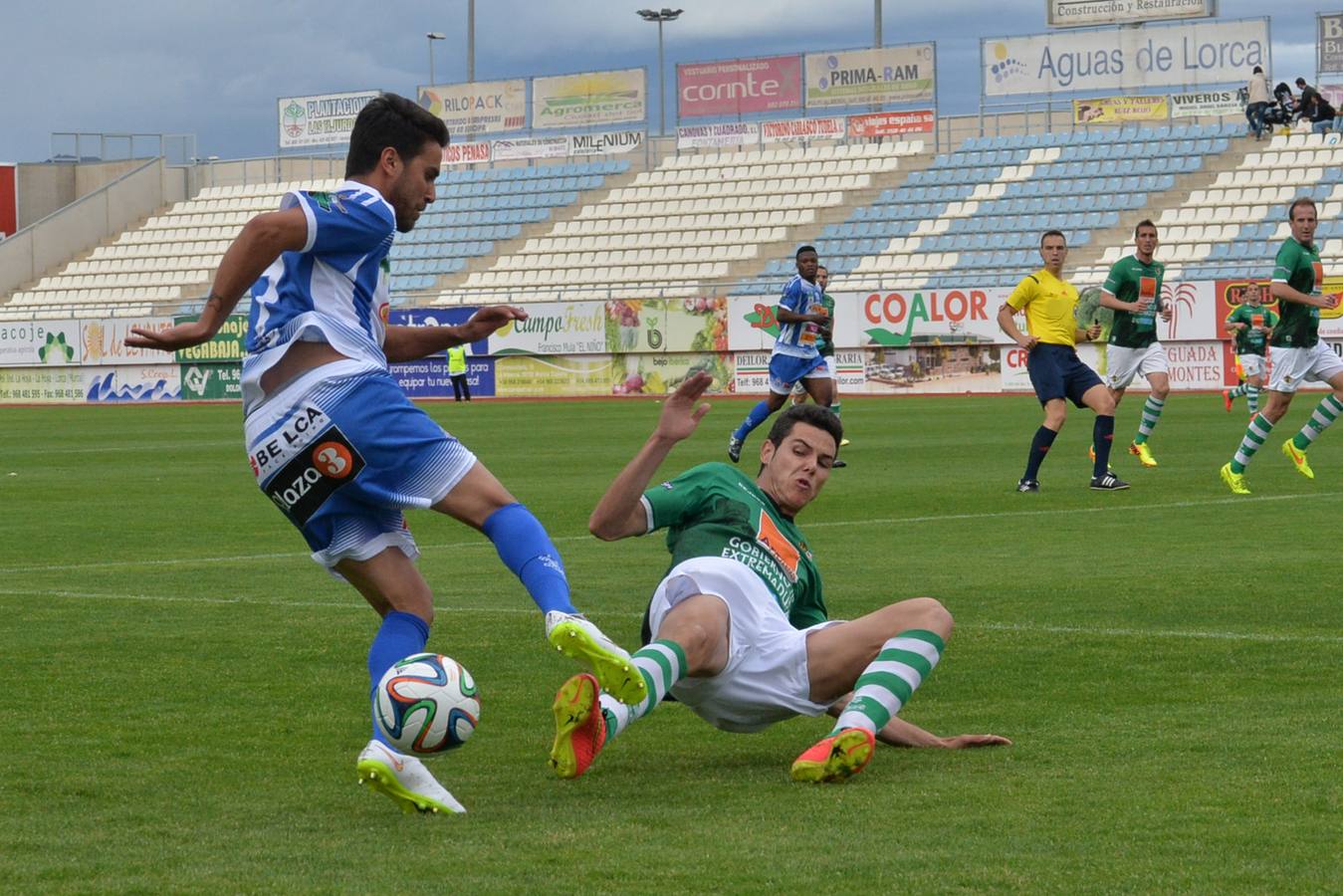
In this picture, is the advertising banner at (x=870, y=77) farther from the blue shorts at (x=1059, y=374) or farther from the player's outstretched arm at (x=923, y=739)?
the player's outstretched arm at (x=923, y=739)

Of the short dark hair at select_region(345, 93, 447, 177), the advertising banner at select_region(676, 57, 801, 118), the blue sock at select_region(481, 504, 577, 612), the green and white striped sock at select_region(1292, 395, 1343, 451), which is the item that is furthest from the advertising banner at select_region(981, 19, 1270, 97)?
the blue sock at select_region(481, 504, 577, 612)

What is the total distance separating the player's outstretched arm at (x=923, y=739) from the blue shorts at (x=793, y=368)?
14.5m

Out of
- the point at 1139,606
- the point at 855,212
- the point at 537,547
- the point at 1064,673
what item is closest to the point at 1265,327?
the point at 855,212

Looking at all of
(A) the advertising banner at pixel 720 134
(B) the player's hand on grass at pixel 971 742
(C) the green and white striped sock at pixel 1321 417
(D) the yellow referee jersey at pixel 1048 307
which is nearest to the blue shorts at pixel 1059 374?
(D) the yellow referee jersey at pixel 1048 307

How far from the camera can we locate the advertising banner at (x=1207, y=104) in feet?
154

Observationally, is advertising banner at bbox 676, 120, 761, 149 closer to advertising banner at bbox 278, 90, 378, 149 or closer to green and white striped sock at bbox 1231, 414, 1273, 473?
advertising banner at bbox 278, 90, 378, 149

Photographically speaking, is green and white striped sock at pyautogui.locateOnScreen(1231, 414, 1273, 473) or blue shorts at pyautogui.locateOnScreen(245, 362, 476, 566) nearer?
blue shorts at pyautogui.locateOnScreen(245, 362, 476, 566)

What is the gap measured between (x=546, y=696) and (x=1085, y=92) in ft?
151

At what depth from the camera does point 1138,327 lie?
1736cm

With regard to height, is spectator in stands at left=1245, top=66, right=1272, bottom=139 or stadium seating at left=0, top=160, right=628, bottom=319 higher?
spectator in stands at left=1245, top=66, right=1272, bottom=139

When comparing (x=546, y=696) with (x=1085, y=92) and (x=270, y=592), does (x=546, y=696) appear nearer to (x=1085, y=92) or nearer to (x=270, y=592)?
(x=270, y=592)

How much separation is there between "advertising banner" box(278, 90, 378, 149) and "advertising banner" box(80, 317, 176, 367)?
1816 centimetres

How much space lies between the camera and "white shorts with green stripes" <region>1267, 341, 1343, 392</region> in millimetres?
15609

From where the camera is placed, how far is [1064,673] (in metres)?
6.72
